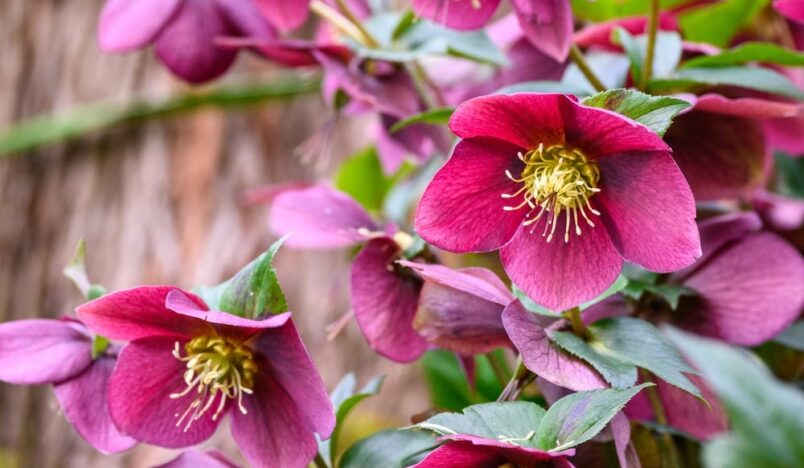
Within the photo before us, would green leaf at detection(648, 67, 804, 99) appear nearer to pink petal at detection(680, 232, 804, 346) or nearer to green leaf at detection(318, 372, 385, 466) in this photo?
pink petal at detection(680, 232, 804, 346)

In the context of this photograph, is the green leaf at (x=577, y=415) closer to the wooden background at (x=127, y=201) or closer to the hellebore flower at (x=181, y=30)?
the hellebore flower at (x=181, y=30)

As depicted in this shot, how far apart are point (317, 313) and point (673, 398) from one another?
3.19ft

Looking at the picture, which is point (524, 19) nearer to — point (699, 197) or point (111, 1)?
point (699, 197)

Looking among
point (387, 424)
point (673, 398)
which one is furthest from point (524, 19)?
point (387, 424)

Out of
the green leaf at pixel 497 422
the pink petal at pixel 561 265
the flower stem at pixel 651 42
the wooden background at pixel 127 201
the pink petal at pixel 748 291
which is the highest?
the flower stem at pixel 651 42

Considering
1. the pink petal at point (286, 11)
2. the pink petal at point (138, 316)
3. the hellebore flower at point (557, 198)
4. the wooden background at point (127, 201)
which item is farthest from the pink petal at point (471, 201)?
the wooden background at point (127, 201)

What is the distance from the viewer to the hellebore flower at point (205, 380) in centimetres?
36

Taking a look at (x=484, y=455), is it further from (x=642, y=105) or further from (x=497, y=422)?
(x=642, y=105)

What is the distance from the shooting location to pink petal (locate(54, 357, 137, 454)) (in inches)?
15.9

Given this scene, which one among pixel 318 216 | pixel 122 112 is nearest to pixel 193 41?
pixel 318 216

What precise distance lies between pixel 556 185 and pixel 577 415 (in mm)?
100

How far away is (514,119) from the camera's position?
13.7 inches

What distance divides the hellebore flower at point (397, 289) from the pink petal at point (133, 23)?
0.15 meters

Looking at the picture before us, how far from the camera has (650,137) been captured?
1.04 ft
